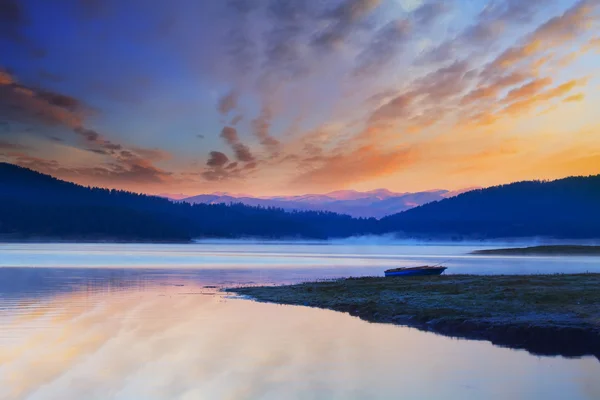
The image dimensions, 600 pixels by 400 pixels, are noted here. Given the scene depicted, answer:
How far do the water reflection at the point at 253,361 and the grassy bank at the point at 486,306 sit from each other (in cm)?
134

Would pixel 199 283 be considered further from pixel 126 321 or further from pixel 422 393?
pixel 422 393

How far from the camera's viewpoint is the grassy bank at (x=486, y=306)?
2047 centimetres

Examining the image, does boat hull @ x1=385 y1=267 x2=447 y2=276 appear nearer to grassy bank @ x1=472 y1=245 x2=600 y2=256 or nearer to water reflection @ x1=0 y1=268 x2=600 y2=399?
water reflection @ x1=0 y1=268 x2=600 y2=399

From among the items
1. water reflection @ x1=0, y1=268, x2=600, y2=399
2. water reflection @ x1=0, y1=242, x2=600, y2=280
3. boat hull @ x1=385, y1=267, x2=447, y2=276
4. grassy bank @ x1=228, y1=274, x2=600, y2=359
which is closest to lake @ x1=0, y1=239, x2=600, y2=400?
water reflection @ x1=0, y1=268, x2=600, y2=399

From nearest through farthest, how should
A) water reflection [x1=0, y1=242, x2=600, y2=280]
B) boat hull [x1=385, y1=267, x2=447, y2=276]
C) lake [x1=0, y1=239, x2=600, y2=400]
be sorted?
lake [x1=0, y1=239, x2=600, y2=400]
boat hull [x1=385, y1=267, x2=447, y2=276]
water reflection [x1=0, y1=242, x2=600, y2=280]

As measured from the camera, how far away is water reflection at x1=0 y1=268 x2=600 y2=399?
15.1 m

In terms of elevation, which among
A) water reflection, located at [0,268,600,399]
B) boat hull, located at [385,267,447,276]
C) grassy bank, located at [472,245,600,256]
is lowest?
water reflection, located at [0,268,600,399]

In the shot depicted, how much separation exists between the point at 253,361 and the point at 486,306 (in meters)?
13.4

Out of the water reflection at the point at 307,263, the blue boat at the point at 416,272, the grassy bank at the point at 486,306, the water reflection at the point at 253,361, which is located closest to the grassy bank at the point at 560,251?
the water reflection at the point at 307,263

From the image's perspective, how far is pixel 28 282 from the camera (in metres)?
45.6

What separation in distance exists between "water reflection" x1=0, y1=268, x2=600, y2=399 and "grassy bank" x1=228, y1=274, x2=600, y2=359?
1.34 metres

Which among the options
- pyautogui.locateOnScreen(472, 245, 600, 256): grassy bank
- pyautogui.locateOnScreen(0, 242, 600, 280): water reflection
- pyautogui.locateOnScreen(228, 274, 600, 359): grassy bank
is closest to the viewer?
pyautogui.locateOnScreen(228, 274, 600, 359): grassy bank

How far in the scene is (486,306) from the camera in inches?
1064

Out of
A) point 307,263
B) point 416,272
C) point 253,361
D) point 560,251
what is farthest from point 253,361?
point 560,251
